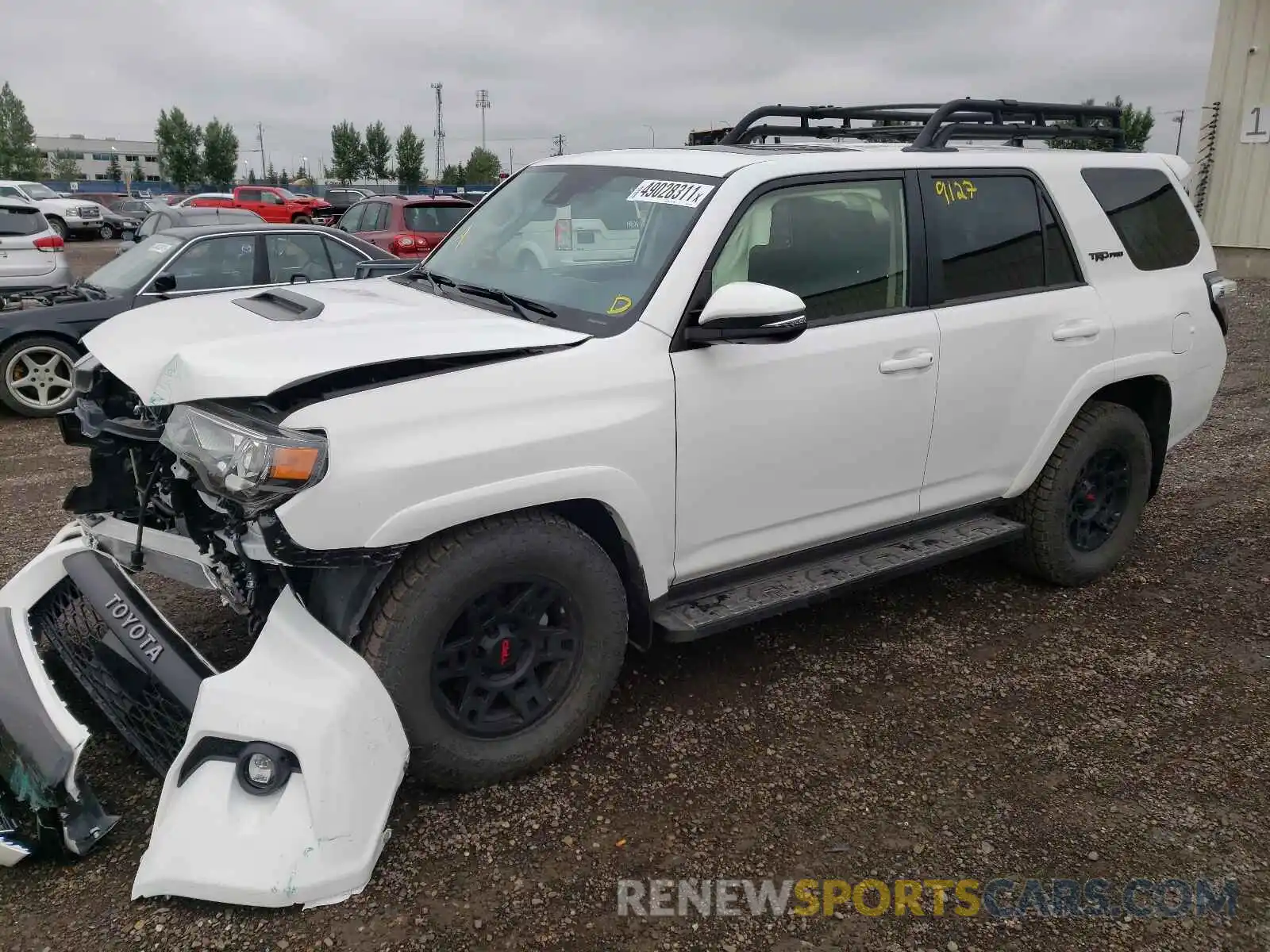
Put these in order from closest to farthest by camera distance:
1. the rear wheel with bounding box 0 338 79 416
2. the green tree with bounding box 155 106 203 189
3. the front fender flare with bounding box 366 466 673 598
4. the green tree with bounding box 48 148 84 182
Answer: the front fender flare with bounding box 366 466 673 598, the rear wheel with bounding box 0 338 79 416, the green tree with bounding box 155 106 203 189, the green tree with bounding box 48 148 84 182

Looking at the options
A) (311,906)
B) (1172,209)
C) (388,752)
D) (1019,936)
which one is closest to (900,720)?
(1019,936)

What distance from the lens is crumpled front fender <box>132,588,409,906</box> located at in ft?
7.91

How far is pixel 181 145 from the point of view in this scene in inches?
2395

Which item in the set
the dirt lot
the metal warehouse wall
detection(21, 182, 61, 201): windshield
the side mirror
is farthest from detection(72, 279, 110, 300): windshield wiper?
detection(21, 182, 61, 201): windshield

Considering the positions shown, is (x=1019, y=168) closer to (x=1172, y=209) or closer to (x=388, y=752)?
(x=1172, y=209)

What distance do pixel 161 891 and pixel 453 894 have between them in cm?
74

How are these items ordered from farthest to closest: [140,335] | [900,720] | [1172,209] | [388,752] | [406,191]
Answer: [406,191] → [1172,209] → [900,720] → [140,335] → [388,752]

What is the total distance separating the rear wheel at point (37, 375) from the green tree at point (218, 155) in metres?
60.3

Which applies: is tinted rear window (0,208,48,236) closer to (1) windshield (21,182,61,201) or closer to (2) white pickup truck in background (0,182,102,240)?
(2) white pickup truck in background (0,182,102,240)

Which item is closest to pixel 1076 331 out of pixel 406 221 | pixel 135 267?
pixel 135 267

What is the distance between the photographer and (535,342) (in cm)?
288

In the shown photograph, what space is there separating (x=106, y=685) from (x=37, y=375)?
6086 millimetres

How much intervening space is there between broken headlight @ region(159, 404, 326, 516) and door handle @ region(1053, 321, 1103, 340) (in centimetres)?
308

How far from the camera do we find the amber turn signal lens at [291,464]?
7.95ft
